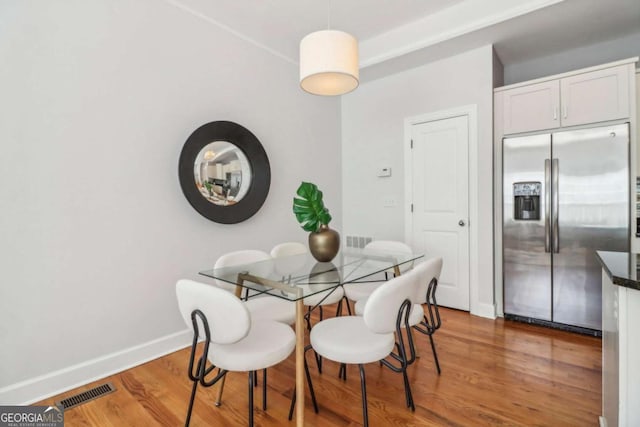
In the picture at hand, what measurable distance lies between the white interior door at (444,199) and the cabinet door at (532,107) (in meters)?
0.39

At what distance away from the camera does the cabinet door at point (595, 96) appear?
8.43 feet

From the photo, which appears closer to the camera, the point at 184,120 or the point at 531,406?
the point at 531,406

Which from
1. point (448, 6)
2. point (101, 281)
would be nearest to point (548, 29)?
point (448, 6)

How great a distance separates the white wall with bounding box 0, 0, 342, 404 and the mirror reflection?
0.65ft

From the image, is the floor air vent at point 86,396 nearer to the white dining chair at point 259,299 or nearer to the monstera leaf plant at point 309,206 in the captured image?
the white dining chair at point 259,299

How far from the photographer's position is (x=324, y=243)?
2.09m

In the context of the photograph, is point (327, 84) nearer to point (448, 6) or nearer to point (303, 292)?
point (303, 292)

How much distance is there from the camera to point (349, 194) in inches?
165

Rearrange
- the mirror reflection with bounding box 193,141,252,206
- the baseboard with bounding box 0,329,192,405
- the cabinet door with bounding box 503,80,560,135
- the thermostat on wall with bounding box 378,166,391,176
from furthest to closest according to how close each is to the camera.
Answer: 1. the thermostat on wall with bounding box 378,166,391,176
2. the cabinet door with bounding box 503,80,560,135
3. the mirror reflection with bounding box 193,141,252,206
4. the baseboard with bounding box 0,329,192,405

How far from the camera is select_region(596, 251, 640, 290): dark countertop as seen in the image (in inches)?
40.6

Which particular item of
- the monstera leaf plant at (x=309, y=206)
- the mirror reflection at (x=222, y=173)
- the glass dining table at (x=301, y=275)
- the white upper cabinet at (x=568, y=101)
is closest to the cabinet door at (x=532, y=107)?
the white upper cabinet at (x=568, y=101)

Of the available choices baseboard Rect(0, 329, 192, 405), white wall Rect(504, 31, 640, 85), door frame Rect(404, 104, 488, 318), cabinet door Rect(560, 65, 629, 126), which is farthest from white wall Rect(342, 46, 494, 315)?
baseboard Rect(0, 329, 192, 405)

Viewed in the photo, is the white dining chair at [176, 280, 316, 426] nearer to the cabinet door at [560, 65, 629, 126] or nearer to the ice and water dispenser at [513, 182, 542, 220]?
the ice and water dispenser at [513, 182, 542, 220]

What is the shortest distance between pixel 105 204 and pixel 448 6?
3.24m
